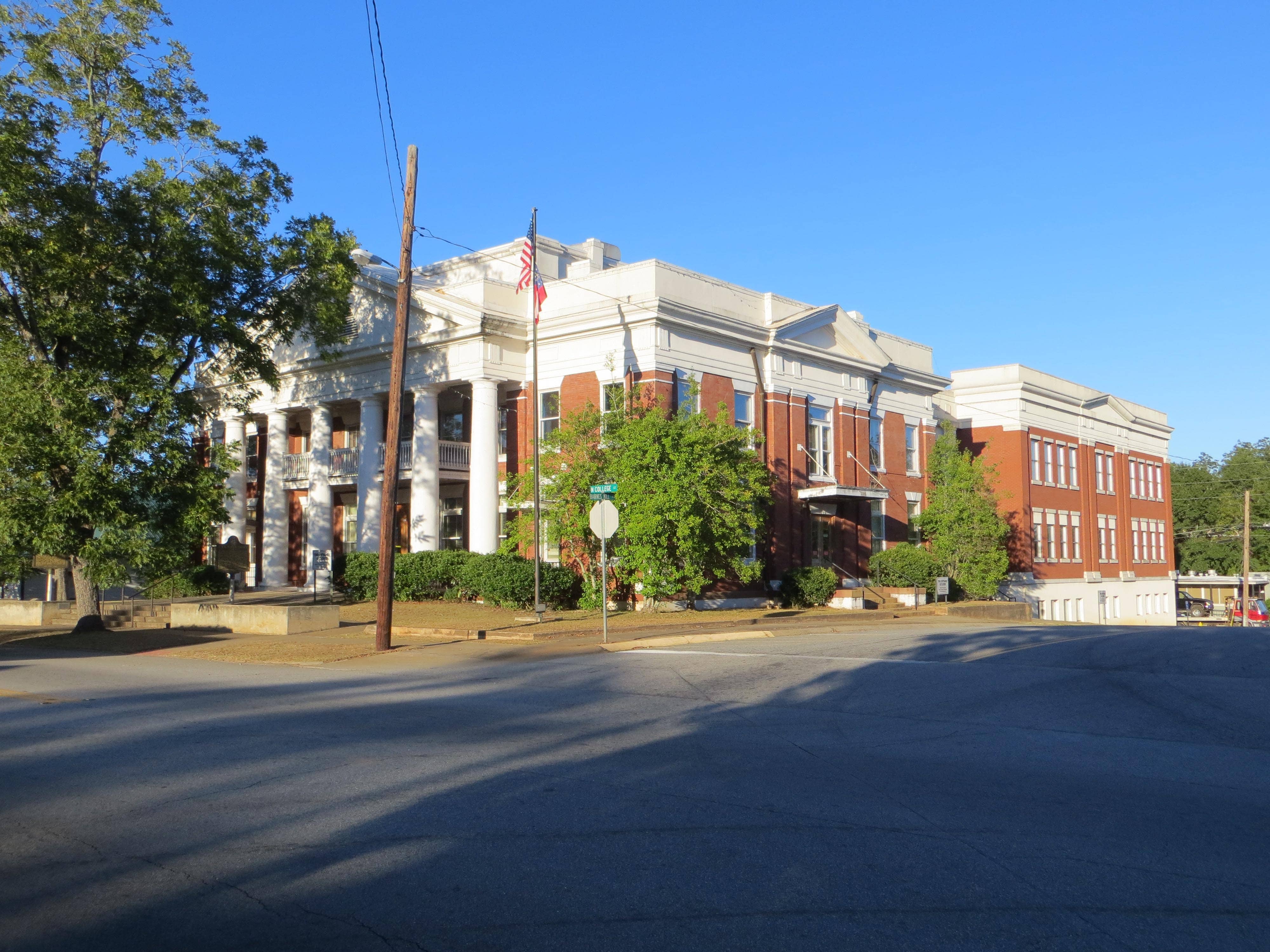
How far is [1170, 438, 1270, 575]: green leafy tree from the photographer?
277 feet

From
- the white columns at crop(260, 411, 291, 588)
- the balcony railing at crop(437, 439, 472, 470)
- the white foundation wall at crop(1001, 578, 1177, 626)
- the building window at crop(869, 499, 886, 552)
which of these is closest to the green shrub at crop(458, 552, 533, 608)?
the balcony railing at crop(437, 439, 472, 470)

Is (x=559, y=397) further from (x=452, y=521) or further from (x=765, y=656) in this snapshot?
(x=765, y=656)

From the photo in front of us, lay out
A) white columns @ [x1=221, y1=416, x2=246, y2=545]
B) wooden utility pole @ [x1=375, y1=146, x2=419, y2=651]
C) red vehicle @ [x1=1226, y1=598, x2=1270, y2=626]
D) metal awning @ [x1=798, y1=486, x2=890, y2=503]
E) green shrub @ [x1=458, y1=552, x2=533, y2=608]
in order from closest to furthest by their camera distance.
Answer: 1. wooden utility pole @ [x1=375, y1=146, x2=419, y2=651]
2. green shrub @ [x1=458, y1=552, x2=533, y2=608]
3. metal awning @ [x1=798, y1=486, x2=890, y2=503]
4. white columns @ [x1=221, y1=416, x2=246, y2=545]
5. red vehicle @ [x1=1226, y1=598, x2=1270, y2=626]

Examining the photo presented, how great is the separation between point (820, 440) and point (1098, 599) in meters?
24.6

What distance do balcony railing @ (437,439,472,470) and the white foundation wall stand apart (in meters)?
24.4

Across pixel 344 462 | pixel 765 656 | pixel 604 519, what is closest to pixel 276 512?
pixel 344 462

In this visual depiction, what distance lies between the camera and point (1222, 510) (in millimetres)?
94062

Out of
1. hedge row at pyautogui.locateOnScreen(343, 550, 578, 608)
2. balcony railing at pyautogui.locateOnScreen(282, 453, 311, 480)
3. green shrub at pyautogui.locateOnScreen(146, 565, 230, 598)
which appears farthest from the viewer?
balcony railing at pyautogui.locateOnScreen(282, 453, 311, 480)

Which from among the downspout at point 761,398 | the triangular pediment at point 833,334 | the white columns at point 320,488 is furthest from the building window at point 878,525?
the white columns at point 320,488

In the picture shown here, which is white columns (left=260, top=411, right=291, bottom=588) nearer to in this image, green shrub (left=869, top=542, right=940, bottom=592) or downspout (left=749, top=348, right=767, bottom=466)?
downspout (left=749, top=348, right=767, bottom=466)

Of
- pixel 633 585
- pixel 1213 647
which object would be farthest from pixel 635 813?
pixel 633 585

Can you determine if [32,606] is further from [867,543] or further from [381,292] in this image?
[867,543]

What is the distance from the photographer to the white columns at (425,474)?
114ft

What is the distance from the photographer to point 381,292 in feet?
121
